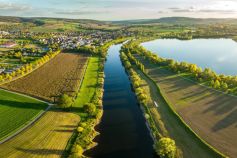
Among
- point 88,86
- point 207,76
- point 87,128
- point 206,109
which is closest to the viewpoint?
point 87,128

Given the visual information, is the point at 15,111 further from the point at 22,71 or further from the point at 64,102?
the point at 22,71

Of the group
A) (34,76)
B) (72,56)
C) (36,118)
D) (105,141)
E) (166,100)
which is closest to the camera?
(105,141)

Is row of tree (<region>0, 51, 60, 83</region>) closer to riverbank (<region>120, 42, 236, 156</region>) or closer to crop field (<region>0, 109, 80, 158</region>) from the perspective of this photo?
crop field (<region>0, 109, 80, 158</region>)

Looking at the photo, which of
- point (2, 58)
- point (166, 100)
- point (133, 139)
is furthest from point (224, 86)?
point (2, 58)

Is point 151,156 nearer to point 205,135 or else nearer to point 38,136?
point 205,135

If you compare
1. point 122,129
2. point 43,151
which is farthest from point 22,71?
point 122,129

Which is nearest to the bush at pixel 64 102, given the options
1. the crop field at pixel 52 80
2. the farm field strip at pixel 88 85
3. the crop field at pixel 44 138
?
the crop field at pixel 44 138
